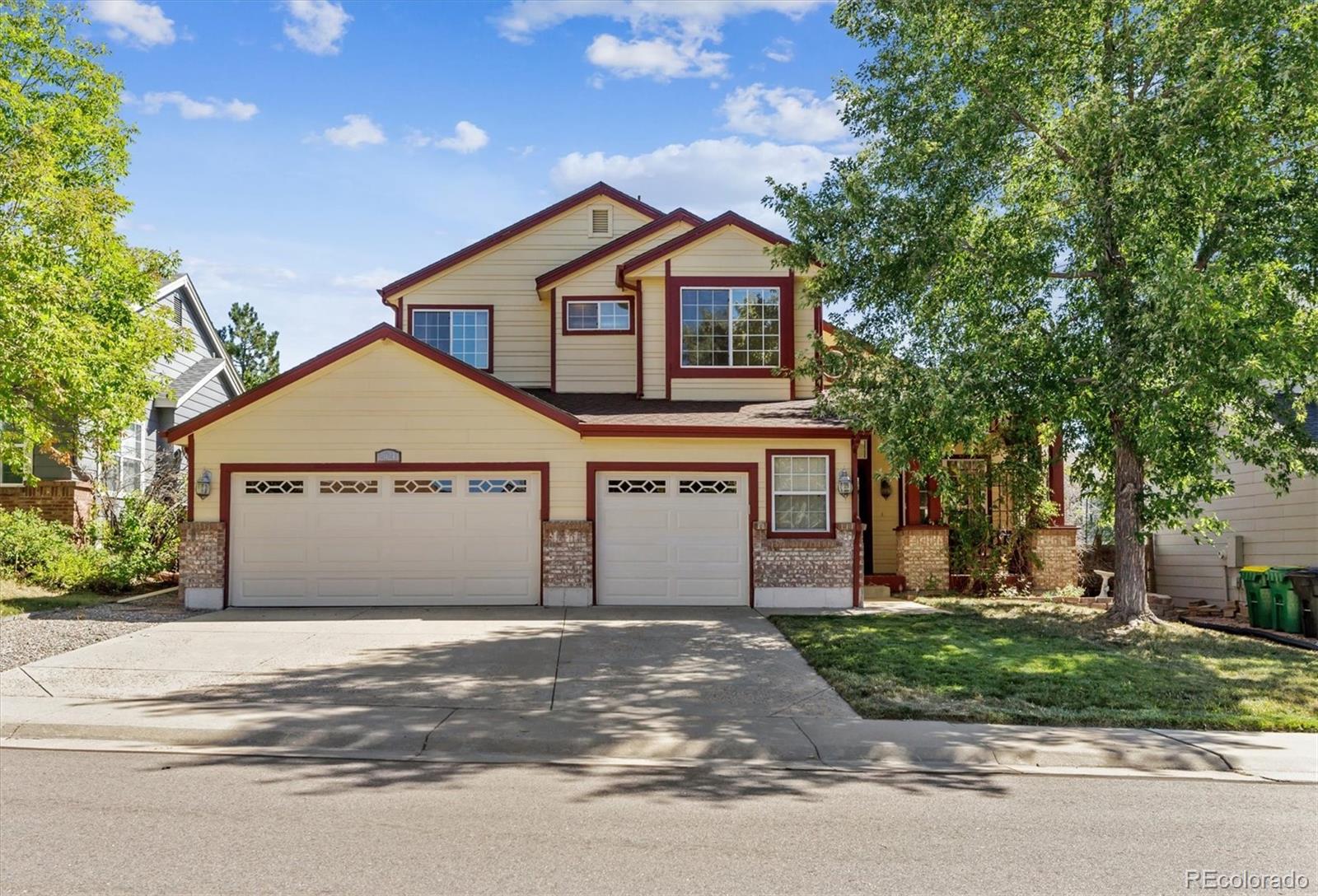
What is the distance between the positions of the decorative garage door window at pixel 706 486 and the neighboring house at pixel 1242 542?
25.4 ft

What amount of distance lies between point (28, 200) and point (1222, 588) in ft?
72.5

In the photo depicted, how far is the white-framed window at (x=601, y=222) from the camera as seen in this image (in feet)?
70.3

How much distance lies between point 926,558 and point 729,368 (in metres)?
5.30

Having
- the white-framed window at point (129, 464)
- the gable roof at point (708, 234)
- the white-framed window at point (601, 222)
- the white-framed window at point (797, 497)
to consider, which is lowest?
the white-framed window at point (797, 497)

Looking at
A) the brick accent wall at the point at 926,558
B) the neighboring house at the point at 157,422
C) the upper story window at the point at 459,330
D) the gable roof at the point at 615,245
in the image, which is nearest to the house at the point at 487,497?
the brick accent wall at the point at 926,558

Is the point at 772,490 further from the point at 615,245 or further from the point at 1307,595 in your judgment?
the point at 1307,595

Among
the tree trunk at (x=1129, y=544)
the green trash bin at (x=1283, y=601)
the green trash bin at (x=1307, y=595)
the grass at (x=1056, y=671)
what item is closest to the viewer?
the grass at (x=1056, y=671)

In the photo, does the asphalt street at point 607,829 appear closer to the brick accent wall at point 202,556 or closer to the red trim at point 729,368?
the brick accent wall at point 202,556

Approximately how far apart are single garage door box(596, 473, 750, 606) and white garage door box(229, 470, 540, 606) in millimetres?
1259

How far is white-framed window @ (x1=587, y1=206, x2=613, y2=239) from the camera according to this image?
21438mm

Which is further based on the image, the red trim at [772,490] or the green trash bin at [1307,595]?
the red trim at [772,490]

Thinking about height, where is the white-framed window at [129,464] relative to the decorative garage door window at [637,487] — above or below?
above

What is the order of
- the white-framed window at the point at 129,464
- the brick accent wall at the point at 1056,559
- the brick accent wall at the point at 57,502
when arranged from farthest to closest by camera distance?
the white-framed window at the point at 129,464 → the brick accent wall at the point at 57,502 → the brick accent wall at the point at 1056,559

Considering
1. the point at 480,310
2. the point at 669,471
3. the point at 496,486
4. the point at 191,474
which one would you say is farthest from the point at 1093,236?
the point at 191,474
